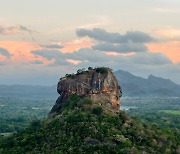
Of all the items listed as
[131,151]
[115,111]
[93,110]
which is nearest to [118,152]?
[131,151]

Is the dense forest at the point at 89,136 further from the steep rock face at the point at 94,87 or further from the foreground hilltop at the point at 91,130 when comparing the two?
the steep rock face at the point at 94,87

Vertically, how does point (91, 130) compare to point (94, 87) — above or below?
below

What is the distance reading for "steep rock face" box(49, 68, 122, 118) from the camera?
5513cm

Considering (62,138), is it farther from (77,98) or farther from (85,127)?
(77,98)

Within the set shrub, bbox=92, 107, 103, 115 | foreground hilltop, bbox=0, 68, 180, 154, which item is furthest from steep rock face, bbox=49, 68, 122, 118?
shrub, bbox=92, 107, 103, 115

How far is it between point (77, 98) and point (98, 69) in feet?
21.0

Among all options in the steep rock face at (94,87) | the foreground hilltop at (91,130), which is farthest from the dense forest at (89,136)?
the steep rock face at (94,87)

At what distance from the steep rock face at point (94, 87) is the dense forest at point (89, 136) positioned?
314cm

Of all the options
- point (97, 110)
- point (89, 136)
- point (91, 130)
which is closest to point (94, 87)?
point (97, 110)

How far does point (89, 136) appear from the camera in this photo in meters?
44.2

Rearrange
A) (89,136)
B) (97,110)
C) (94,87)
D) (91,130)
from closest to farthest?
1. (89,136)
2. (91,130)
3. (97,110)
4. (94,87)

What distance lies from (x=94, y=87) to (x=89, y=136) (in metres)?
→ 12.4

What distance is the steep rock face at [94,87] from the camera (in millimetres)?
55128

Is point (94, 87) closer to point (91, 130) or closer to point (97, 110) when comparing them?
point (97, 110)
